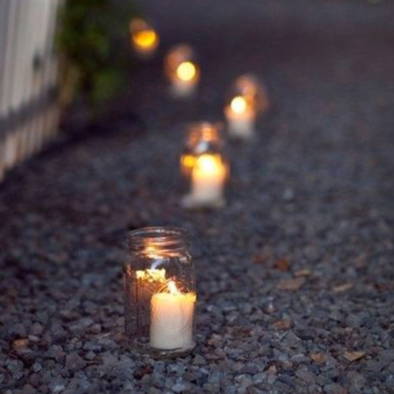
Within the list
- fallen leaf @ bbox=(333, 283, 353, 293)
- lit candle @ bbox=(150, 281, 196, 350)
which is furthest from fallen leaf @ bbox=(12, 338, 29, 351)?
fallen leaf @ bbox=(333, 283, 353, 293)

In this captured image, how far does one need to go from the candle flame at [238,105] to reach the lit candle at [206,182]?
196cm

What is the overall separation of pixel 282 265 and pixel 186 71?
5.35 metres

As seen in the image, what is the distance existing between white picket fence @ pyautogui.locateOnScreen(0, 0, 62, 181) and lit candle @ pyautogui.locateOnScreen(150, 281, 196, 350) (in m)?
3.04

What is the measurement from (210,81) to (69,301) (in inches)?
268

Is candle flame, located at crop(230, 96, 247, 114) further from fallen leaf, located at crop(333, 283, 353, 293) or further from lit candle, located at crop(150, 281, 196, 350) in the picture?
lit candle, located at crop(150, 281, 196, 350)

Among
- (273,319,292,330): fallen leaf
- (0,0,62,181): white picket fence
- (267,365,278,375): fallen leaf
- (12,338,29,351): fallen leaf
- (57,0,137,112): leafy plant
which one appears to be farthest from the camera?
(57,0,137,112): leafy plant

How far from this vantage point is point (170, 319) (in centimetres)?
354

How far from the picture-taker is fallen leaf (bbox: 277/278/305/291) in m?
4.41

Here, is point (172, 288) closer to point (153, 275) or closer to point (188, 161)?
point (153, 275)

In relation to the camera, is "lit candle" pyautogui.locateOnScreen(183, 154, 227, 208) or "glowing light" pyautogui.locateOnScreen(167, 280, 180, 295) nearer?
"glowing light" pyautogui.locateOnScreen(167, 280, 180, 295)

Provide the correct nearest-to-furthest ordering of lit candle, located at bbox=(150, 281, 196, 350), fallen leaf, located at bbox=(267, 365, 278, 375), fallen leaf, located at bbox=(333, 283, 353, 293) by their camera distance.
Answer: fallen leaf, located at bbox=(267, 365, 278, 375), lit candle, located at bbox=(150, 281, 196, 350), fallen leaf, located at bbox=(333, 283, 353, 293)

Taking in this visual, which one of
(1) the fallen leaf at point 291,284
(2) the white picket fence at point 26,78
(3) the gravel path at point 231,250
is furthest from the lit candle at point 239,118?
(1) the fallen leaf at point 291,284

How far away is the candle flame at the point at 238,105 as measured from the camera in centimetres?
791

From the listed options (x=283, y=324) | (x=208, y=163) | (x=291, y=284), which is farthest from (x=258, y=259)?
(x=208, y=163)
